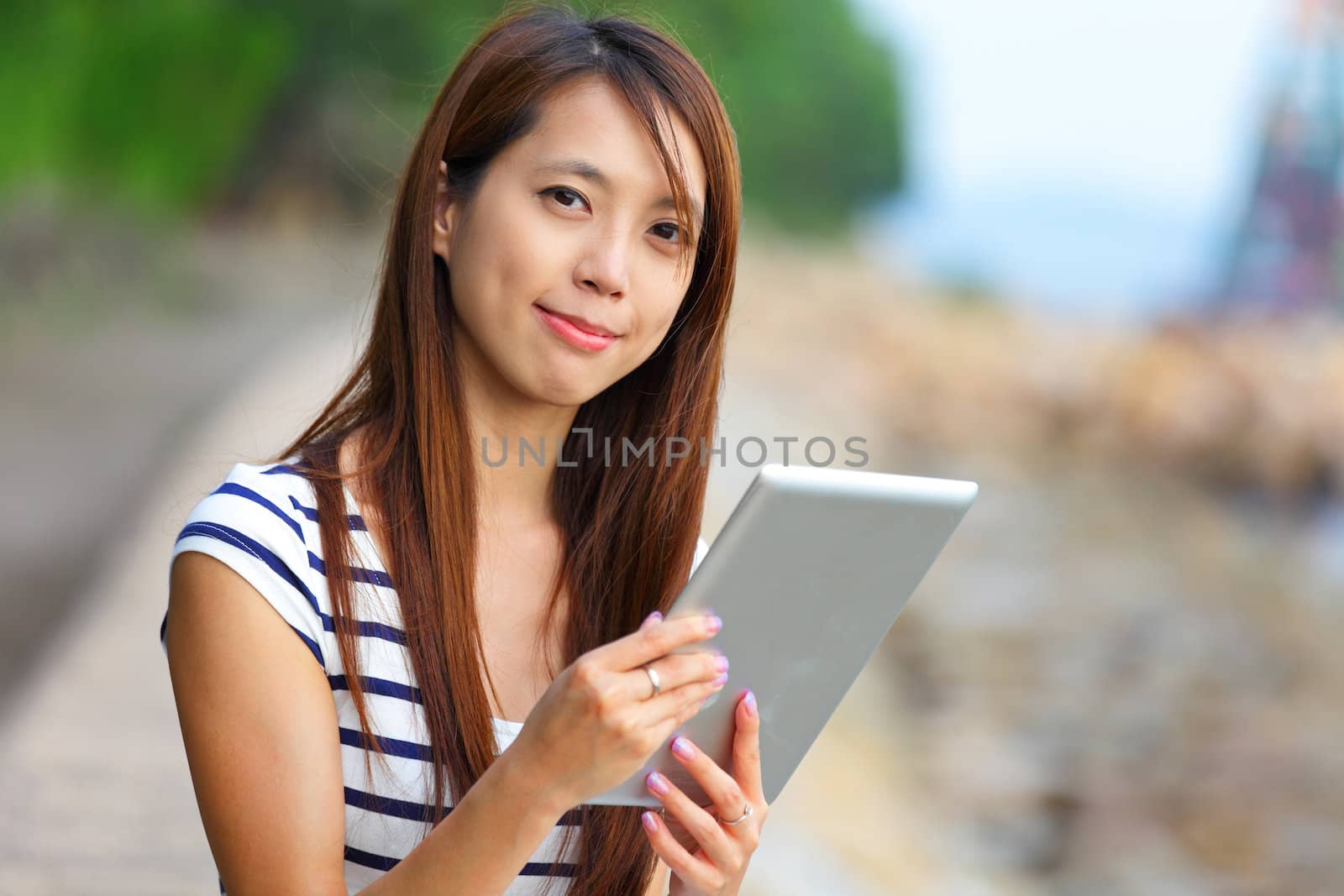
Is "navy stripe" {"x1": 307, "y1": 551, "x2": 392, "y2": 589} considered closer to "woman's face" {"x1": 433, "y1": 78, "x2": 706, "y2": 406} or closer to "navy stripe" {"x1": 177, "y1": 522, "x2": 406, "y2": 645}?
"navy stripe" {"x1": 177, "y1": 522, "x2": 406, "y2": 645}

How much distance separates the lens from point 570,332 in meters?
1.06

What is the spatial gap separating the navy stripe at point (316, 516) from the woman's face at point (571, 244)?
0.52ft

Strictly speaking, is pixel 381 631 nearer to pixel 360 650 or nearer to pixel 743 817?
pixel 360 650

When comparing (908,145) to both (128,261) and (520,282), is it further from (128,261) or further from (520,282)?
(520,282)

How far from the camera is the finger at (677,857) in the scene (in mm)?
941

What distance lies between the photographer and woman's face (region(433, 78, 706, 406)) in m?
1.05

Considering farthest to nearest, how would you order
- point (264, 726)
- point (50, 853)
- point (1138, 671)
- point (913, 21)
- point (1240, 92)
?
point (913, 21) → point (1240, 92) → point (1138, 671) → point (50, 853) → point (264, 726)

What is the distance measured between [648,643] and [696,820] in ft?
0.55

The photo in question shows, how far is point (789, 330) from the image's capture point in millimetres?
8133

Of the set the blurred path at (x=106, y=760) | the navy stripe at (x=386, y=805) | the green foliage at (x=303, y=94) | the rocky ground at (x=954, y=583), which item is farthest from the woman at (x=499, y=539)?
the green foliage at (x=303, y=94)

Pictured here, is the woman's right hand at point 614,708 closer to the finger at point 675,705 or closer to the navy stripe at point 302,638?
the finger at point 675,705

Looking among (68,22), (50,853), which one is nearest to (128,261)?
(68,22)

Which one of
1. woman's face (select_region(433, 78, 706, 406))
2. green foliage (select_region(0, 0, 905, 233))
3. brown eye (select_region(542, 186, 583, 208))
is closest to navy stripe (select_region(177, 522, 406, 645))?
woman's face (select_region(433, 78, 706, 406))

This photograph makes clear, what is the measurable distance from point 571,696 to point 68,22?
521 cm
